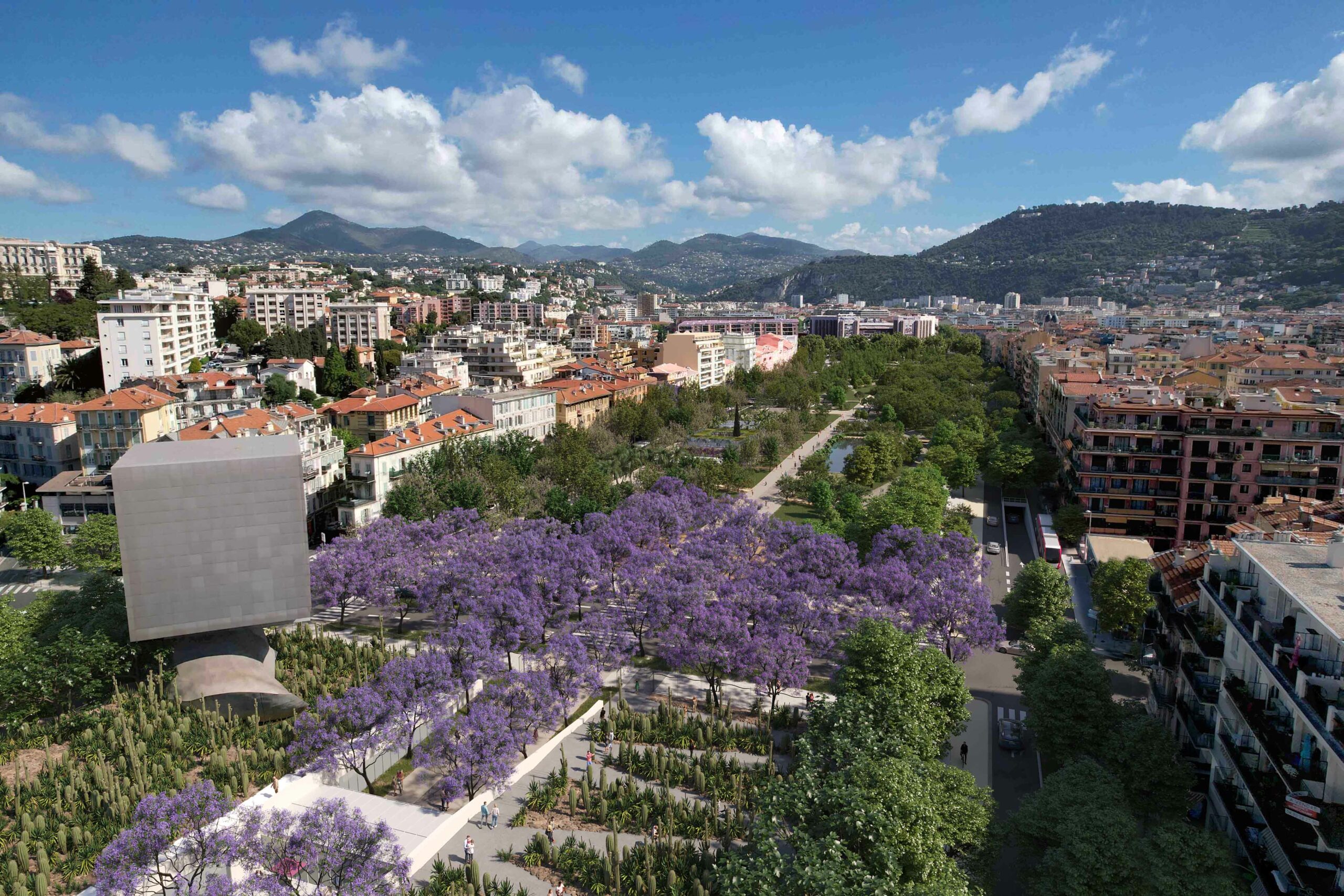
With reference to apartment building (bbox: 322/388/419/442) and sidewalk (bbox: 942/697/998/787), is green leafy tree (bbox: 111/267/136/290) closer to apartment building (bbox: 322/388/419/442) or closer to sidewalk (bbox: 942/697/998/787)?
apartment building (bbox: 322/388/419/442)

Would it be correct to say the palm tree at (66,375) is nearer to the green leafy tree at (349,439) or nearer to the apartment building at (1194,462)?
the green leafy tree at (349,439)

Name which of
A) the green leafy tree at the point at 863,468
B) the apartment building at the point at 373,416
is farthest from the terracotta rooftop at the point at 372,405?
the green leafy tree at the point at 863,468

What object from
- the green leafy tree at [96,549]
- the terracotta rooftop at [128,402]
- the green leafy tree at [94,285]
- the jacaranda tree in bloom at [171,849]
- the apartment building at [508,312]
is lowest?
the green leafy tree at [96,549]

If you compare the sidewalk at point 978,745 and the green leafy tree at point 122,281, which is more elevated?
the green leafy tree at point 122,281

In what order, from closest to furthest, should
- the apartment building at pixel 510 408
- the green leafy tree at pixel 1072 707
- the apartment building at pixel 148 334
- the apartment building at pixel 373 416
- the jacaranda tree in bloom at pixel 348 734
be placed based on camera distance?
the green leafy tree at pixel 1072 707, the jacaranda tree in bloom at pixel 348 734, the apartment building at pixel 373 416, the apartment building at pixel 510 408, the apartment building at pixel 148 334

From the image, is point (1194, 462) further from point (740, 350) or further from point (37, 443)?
point (740, 350)

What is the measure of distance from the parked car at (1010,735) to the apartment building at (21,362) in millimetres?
88604

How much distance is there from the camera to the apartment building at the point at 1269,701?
1697cm

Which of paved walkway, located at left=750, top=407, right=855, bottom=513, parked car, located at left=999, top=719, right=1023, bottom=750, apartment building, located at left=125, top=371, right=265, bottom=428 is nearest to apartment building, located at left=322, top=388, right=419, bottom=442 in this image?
apartment building, located at left=125, top=371, right=265, bottom=428

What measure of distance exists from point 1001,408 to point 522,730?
79522mm

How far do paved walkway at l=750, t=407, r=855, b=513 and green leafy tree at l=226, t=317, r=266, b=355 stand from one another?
2762 inches

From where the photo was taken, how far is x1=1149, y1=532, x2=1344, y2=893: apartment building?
17.0 m

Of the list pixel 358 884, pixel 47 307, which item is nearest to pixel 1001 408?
pixel 358 884

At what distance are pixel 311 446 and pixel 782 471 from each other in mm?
42135
